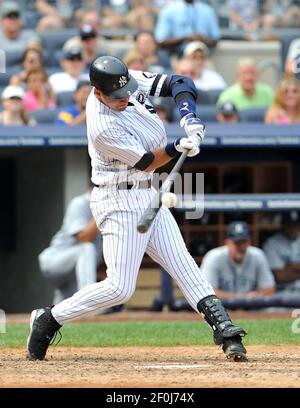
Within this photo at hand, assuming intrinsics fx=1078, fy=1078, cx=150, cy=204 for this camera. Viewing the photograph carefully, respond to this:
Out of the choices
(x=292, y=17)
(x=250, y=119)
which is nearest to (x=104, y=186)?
(x=250, y=119)

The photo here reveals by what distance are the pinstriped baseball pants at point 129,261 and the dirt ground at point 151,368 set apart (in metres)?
0.32

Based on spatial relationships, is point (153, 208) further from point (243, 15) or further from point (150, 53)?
point (243, 15)

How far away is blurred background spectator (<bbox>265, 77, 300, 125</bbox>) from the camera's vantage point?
1018 centimetres

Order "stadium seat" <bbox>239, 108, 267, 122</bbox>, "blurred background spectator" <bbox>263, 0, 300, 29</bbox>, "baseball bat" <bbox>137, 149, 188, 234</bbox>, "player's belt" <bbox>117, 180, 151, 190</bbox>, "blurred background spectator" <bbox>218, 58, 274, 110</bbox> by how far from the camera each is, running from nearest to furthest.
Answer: "baseball bat" <bbox>137, 149, 188, 234</bbox>
"player's belt" <bbox>117, 180, 151, 190</bbox>
"stadium seat" <bbox>239, 108, 267, 122</bbox>
"blurred background spectator" <bbox>218, 58, 274, 110</bbox>
"blurred background spectator" <bbox>263, 0, 300, 29</bbox>

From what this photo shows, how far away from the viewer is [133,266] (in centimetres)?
548

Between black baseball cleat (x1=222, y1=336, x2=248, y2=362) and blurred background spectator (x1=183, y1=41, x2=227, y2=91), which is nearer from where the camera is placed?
black baseball cleat (x1=222, y1=336, x2=248, y2=362)

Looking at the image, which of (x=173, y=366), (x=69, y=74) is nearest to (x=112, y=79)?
(x=173, y=366)

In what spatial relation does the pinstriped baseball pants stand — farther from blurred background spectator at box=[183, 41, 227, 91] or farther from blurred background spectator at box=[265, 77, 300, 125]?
blurred background spectator at box=[183, 41, 227, 91]

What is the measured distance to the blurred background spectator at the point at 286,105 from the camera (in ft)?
33.4

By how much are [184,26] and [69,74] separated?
1.59 metres

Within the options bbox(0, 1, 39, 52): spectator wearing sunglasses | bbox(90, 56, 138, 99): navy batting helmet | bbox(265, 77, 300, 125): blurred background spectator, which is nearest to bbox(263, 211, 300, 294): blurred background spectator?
bbox(265, 77, 300, 125): blurred background spectator

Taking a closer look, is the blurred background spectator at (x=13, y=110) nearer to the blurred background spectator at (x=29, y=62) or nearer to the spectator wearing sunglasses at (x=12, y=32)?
the blurred background spectator at (x=29, y=62)

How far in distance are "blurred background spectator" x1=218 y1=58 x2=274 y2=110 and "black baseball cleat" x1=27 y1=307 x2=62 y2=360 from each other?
5247 mm

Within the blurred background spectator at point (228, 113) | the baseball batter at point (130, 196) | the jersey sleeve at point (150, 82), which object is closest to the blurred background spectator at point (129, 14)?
the blurred background spectator at point (228, 113)
